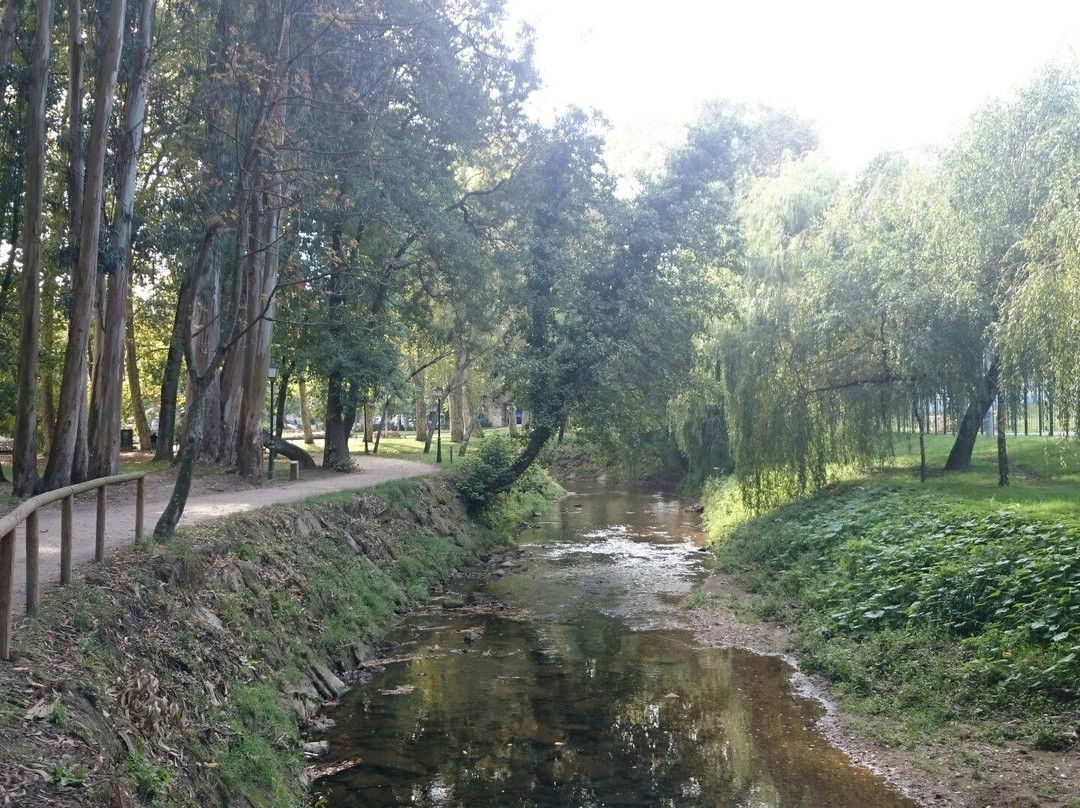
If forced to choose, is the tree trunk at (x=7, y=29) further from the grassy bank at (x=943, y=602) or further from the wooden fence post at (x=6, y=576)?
the grassy bank at (x=943, y=602)

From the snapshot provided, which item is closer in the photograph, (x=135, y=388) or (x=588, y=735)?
(x=588, y=735)

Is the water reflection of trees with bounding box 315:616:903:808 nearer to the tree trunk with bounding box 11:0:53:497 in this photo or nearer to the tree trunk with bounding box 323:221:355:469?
the tree trunk with bounding box 11:0:53:497

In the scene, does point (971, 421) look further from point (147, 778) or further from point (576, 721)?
point (147, 778)

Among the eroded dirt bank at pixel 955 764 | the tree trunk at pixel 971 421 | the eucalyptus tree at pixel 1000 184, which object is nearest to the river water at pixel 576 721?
the eroded dirt bank at pixel 955 764

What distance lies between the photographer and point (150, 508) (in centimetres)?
1435

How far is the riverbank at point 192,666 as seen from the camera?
5.31 metres

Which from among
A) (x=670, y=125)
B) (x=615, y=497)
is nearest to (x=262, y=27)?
(x=670, y=125)

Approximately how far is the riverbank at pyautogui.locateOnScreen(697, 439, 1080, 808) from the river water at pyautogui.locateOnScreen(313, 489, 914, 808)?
0.63 meters

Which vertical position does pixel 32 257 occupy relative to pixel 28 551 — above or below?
above

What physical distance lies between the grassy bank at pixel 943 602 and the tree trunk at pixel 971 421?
1.71 metres

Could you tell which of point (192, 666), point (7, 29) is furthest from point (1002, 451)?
point (7, 29)

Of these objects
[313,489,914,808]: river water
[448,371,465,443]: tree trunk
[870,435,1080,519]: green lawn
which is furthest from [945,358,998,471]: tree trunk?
[448,371,465,443]: tree trunk

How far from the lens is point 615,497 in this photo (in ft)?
124

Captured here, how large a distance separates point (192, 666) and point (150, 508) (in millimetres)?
7026
